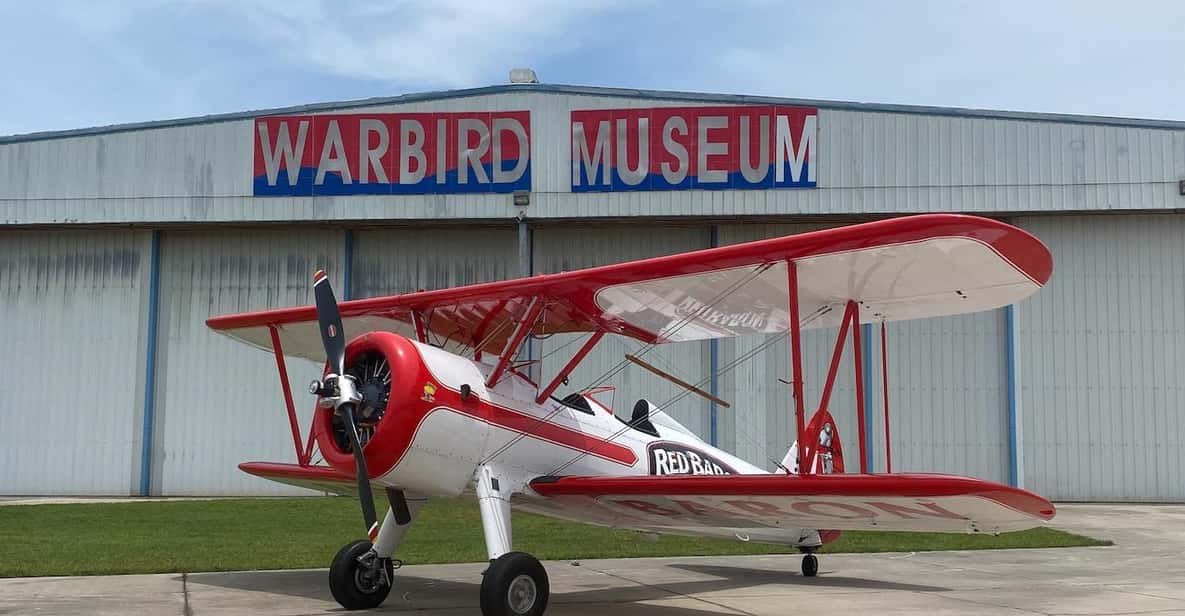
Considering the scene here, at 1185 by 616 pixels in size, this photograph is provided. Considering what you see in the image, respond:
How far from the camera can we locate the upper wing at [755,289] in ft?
23.8

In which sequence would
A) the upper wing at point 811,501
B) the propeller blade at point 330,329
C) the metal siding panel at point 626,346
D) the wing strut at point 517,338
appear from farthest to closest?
1. the metal siding panel at point 626,346
2. the wing strut at point 517,338
3. the propeller blade at point 330,329
4. the upper wing at point 811,501

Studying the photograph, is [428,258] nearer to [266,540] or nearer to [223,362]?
[223,362]

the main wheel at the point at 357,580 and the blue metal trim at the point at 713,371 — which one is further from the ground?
the blue metal trim at the point at 713,371

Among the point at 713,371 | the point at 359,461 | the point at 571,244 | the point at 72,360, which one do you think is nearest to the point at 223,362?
the point at 72,360

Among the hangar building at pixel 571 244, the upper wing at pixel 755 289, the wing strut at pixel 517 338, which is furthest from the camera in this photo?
the hangar building at pixel 571 244

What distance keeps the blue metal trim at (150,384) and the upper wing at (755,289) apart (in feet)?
45.6

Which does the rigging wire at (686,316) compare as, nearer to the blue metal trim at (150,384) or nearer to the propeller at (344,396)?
the propeller at (344,396)

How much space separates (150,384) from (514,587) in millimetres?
18428

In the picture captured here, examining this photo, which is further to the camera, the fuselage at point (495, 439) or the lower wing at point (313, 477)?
the lower wing at point (313, 477)

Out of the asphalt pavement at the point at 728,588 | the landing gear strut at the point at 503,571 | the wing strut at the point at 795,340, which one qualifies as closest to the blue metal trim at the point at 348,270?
the asphalt pavement at the point at 728,588

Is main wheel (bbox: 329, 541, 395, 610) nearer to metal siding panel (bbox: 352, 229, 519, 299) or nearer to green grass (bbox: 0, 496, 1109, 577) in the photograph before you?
green grass (bbox: 0, 496, 1109, 577)

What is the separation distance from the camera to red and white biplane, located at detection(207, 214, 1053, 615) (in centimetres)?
736

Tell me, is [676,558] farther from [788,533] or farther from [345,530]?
[345,530]

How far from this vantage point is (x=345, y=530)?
1672 centimetres
